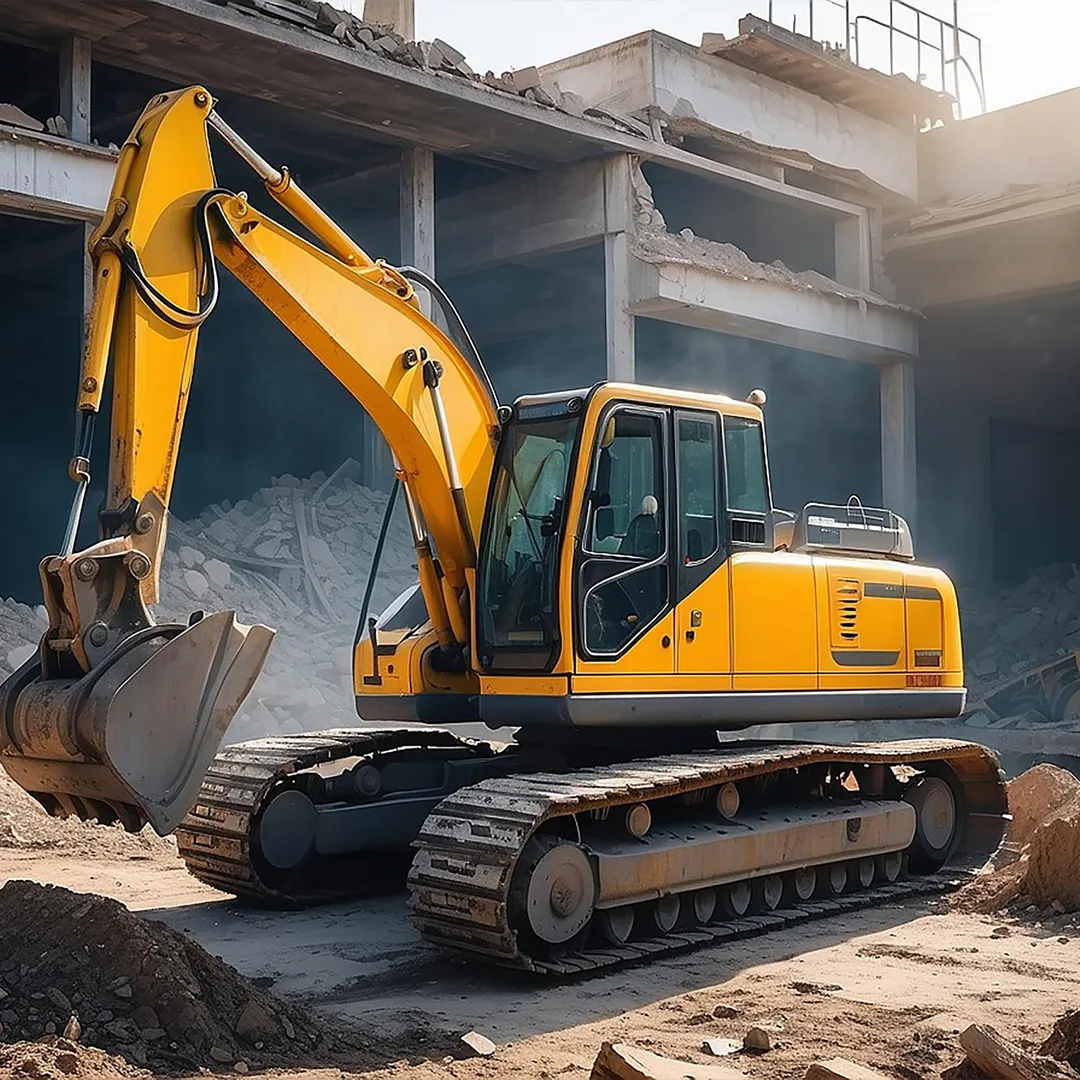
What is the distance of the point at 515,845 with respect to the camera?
20.5 ft

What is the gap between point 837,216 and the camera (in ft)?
73.8

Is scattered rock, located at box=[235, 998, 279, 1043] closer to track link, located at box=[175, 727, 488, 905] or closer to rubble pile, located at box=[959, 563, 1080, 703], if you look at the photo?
track link, located at box=[175, 727, 488, 905]

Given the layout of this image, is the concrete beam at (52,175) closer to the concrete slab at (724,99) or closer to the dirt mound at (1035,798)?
the concrete slab at (724,99)

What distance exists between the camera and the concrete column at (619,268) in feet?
60.3

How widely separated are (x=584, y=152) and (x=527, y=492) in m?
12.1

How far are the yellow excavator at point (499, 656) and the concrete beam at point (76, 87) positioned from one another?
335 inches

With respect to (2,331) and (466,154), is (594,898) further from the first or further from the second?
(2,331)

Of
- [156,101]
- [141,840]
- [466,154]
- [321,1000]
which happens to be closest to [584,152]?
[466,154]

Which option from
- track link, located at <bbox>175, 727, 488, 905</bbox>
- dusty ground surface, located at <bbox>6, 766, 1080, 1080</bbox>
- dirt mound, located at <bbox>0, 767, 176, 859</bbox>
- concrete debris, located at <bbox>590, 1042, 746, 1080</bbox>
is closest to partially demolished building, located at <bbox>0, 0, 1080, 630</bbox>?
→ dirt mound, located at <bbox>0, 767, 176, 859</bbox>

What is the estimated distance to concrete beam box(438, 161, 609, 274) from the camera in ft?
61.7

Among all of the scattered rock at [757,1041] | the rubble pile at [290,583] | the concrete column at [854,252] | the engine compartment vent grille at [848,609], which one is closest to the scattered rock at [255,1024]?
the scattered rock at [757,1041]

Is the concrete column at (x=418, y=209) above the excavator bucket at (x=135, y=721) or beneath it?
above

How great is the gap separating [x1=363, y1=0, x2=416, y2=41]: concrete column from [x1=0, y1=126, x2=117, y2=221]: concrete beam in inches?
298

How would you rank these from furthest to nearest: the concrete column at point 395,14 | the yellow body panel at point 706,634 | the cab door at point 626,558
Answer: the concrete column at point 395,14
the yellow body panel at point 706,634
the cab door at point 626,558
